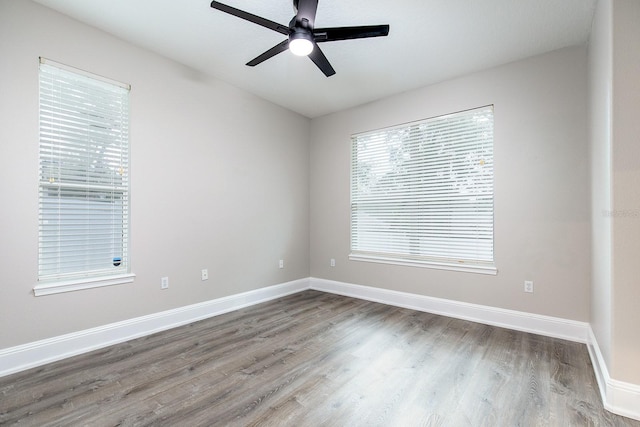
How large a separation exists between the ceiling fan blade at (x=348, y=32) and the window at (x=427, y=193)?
1.93 m

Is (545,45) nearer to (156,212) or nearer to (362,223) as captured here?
(362,223)

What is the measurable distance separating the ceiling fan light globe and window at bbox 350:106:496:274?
7.12 feet

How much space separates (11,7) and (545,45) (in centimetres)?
459

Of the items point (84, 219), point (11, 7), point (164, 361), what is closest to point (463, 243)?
point (164, 361)

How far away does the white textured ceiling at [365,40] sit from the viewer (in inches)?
93.5

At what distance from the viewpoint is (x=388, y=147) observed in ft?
13.8

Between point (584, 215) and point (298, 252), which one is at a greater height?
point (584, 215)

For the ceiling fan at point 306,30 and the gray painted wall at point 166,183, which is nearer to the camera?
the ceiling fan at point 306,30

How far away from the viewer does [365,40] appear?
2.80 meters

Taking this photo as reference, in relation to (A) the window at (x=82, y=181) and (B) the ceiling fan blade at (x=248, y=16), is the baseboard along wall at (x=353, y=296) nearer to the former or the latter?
(A) the window at (x=82, y=181)

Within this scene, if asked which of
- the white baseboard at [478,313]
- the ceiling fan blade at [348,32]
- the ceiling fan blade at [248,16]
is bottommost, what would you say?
the white baseboard at [478,313]

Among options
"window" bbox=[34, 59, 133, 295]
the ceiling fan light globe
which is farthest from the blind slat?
the ceiling fan light globe

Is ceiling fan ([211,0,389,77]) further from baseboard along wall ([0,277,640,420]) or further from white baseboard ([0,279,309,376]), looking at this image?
white baseboard ([0,279,309,376])

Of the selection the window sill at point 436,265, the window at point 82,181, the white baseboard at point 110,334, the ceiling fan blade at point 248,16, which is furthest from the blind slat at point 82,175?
the window sill at point 436,265
